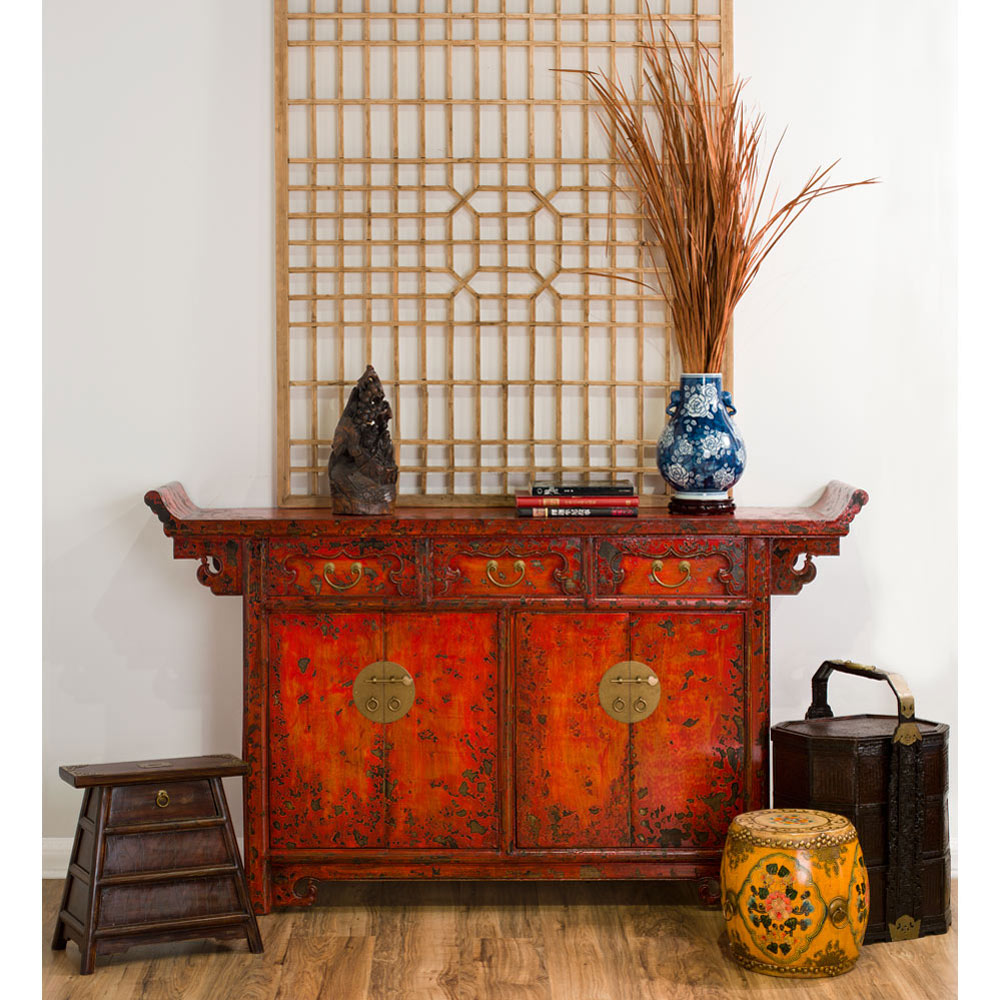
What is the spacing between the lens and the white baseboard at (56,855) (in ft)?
11.3

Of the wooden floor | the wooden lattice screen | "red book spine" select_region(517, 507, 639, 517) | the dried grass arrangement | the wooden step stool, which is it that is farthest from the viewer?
the wooden lattice screen

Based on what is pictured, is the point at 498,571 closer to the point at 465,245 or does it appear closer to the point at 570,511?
the point at 570,511

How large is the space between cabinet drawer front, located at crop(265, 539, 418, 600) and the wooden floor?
0.84 meters

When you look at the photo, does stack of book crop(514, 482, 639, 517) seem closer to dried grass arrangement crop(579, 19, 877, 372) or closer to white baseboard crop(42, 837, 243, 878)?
dried grass arrangement crop(579, 19, 877, 372)

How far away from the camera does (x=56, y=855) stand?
3465mm

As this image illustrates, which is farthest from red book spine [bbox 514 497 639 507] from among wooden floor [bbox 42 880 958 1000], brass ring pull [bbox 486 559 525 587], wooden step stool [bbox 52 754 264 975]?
wooden floor [bbox 42 880 958 1000]

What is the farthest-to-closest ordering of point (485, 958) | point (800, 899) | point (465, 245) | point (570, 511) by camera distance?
point (465, 245) → point (570, 511) → point (485, 958) → point (800, 899)

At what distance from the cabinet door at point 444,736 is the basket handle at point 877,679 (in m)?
0.86

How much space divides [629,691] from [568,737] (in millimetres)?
192

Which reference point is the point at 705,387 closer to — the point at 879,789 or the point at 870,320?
the point at 870,320

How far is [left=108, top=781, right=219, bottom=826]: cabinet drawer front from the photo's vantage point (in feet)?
9.47

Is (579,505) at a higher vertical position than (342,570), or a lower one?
higher

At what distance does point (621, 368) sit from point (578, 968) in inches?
62.3

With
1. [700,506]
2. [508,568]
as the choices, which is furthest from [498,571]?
[700,506]
